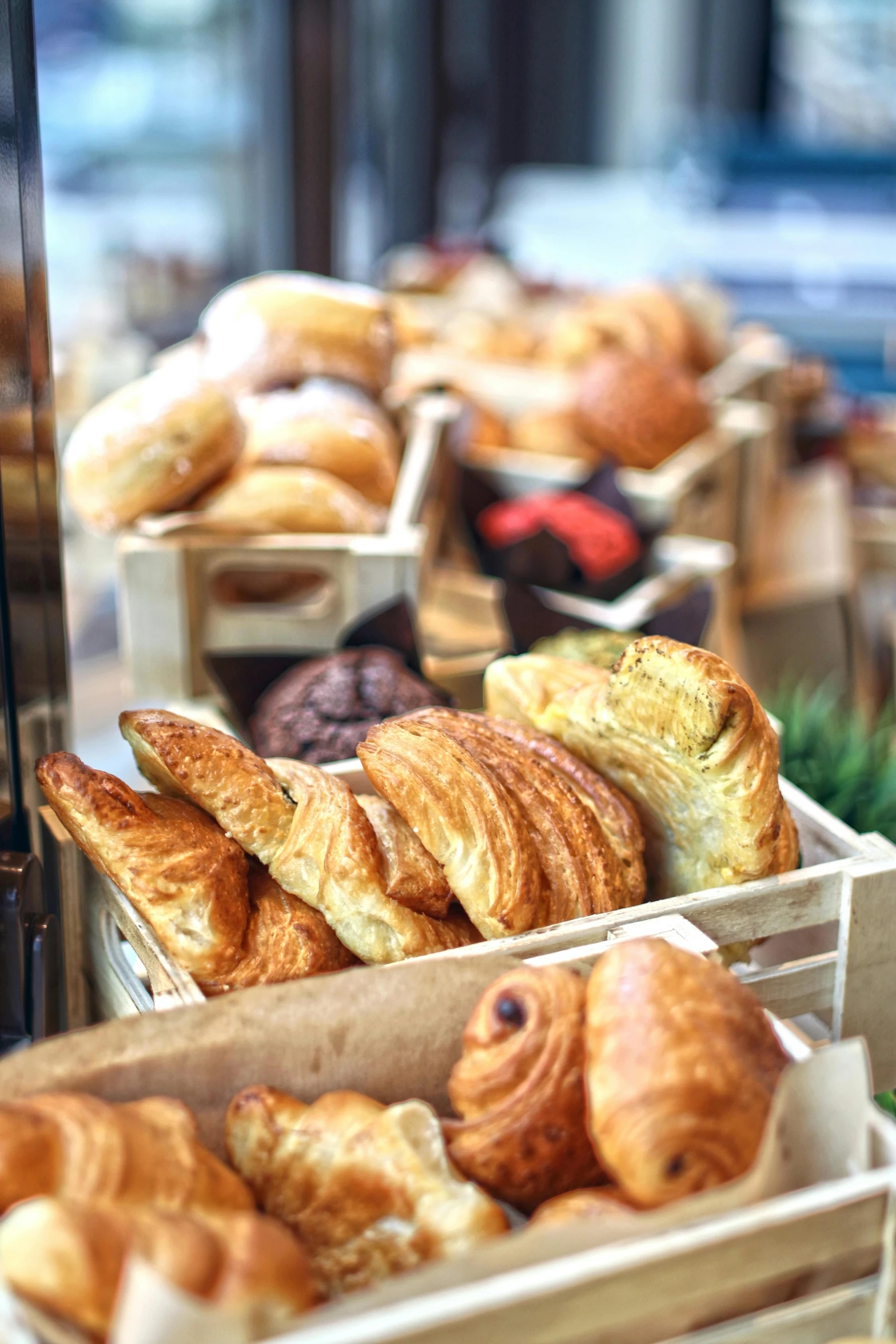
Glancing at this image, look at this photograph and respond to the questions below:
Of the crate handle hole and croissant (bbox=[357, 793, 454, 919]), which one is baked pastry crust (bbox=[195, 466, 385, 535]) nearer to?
the crate handle hole

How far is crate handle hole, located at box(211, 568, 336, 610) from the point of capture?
4.65 feet

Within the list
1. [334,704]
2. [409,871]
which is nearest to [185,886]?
[409,871]

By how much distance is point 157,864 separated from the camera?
783 mm

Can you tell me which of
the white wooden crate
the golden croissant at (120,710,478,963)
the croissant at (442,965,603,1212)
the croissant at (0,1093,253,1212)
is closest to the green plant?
the white wooden crate

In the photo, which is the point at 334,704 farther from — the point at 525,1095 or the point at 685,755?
the point at 525,1095

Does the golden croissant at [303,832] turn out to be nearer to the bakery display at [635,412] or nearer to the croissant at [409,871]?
the croissant at [409,871]

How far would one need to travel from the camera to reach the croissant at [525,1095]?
0.65 meters

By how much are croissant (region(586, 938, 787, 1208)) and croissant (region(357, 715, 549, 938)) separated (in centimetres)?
14

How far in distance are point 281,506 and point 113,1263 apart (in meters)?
0.98

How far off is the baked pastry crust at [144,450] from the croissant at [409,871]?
2.07 ft

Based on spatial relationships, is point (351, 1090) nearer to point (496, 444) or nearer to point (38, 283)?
point (38, 283)

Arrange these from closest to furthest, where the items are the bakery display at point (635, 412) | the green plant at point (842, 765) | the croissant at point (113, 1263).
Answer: the croissant at point (113, 1263), the green plant at point (842, 765), the bakery display at point (635, 412)

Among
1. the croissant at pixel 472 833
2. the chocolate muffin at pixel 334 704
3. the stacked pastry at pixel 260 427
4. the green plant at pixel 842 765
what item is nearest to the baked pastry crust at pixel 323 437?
the stacked pastry at pixel 260 427

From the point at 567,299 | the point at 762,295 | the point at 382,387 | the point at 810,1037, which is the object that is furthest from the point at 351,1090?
the point at 762,295
